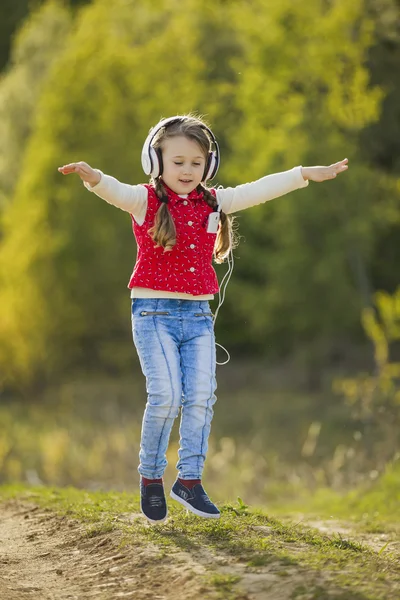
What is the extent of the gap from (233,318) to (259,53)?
7.19 m

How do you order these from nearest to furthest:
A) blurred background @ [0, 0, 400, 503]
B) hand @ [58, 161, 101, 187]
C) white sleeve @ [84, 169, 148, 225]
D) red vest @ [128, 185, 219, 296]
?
1. hand @ [58, 161, 101, 187]
2. white sleeve @ [84, 169, 148, 225]
3. red vest @ [128, 185, 219, 296]
4. blurred background @ [0, 0, 400, 503]

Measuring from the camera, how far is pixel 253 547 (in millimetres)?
4977

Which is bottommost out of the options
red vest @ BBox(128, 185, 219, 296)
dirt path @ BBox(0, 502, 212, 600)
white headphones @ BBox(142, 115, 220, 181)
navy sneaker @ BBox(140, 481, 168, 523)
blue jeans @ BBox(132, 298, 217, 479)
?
dirt path @ BBox(0, 502, 212, 600)

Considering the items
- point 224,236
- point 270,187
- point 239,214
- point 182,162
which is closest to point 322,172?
point 270,187

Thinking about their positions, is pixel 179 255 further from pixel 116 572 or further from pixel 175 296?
pixel 116 572

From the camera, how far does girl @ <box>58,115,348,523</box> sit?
208 inches

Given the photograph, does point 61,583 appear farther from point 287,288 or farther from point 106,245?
point 106,245

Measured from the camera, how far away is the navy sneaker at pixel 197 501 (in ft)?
17.6

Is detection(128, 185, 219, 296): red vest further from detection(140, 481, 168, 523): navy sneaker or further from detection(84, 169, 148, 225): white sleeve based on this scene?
detection(140, 481, 168, 523): navy sneaker

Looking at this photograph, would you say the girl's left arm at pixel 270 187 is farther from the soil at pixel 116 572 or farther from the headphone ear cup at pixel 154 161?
the soil at pixel 116 572

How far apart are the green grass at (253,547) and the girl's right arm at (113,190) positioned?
1635mm

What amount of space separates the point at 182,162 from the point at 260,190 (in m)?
0.46

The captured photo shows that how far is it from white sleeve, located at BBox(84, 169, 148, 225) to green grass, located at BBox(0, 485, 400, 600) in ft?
5.36

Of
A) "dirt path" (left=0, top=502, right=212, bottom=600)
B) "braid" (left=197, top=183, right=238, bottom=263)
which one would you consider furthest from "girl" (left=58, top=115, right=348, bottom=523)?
"dirt path" (left=0, top=502, right=212, bottom=600)
